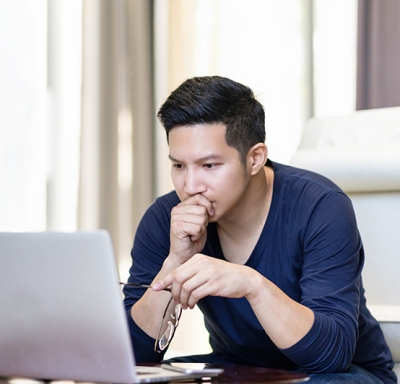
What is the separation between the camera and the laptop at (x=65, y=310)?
831 mm

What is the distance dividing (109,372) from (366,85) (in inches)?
82.7

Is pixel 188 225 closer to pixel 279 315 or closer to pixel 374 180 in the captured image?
pixel 279 315

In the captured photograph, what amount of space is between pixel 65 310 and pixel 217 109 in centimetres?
77

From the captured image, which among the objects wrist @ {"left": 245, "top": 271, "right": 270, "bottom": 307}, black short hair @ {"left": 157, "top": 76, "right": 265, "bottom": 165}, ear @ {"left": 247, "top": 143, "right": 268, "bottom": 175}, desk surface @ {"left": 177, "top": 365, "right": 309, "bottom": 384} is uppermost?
black short hair @ {"left": 157, "top": 76, "right": 265, "bottom": 165}

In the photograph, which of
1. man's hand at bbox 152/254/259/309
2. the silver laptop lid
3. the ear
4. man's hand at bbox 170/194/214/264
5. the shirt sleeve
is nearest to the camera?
the silver laptop lid

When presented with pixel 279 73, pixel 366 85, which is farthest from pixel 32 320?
pixel 279 73

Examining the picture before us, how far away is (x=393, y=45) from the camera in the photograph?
103 inches

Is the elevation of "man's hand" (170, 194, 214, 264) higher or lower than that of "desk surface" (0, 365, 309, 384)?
higher

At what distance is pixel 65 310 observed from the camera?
868 mm

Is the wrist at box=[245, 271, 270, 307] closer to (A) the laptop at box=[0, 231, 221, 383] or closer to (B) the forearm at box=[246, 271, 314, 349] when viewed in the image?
(B) the forearm at box=[246, 271, 314, 349]

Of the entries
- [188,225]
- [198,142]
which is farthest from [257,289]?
[198,142]

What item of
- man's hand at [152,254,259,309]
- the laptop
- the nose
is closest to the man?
the nose

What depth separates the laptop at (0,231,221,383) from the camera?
83cm

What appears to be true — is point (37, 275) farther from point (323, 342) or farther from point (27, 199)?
point (27, 199)
